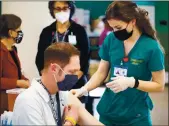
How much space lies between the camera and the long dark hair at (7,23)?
1.88 metres

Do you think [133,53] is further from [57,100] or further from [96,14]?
[96,14]

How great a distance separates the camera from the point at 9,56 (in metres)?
1.92

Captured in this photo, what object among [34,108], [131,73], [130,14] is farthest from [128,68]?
[34,108]

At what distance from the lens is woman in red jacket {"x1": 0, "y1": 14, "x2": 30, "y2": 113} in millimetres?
1880

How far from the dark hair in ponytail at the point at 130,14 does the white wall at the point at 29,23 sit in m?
0.45

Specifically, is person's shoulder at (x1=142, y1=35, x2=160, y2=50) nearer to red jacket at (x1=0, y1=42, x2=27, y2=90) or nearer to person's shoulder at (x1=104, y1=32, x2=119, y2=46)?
person's shoulder at (x1=104, y1=32, x2=119, y2=46)

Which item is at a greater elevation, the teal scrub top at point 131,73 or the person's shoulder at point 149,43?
the person's shoulder at point 149,43

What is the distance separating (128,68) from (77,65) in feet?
1.31

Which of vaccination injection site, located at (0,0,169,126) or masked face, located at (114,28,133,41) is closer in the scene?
vaccination injection site, located at (0,0,169,126)

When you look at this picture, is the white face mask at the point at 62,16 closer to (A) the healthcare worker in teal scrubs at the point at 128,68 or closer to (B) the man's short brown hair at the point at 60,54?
(A) the healthcare worker in teal scrubs at the point at 128,68

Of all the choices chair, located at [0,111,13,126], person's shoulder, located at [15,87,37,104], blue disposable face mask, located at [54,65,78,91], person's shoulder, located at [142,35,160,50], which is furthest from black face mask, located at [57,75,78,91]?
person's shoulder, located at [142,35,160,50]

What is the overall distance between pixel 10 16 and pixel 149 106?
103 centimetres

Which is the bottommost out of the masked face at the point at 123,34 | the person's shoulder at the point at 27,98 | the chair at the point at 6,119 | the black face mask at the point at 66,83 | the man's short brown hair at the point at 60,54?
the chair at the point at 6,119

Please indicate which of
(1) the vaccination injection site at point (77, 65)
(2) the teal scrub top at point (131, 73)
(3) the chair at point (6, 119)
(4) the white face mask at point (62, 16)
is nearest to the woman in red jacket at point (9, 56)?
(1) the vaccination injection site at point (77, 65)
